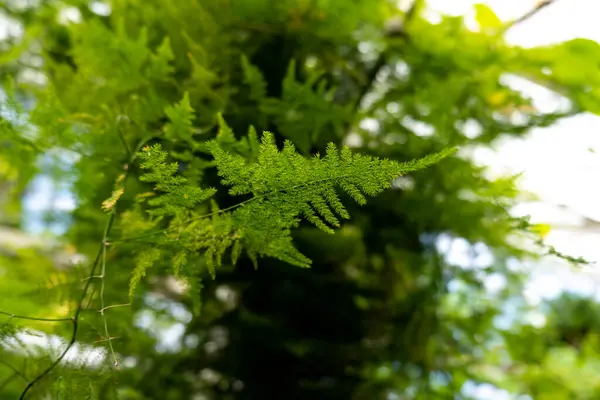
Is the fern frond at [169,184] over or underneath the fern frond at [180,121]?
underneath

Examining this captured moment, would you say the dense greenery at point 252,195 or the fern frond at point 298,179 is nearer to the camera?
the fern frond at point 298,179

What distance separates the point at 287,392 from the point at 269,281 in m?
0.12

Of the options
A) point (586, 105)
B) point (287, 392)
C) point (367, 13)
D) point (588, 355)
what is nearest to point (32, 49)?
point (367, 13)

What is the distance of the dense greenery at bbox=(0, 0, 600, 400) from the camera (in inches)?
14.2

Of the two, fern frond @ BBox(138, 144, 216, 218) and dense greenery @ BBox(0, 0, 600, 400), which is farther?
dense greenery @ BBox(0, 0, 600, 400)

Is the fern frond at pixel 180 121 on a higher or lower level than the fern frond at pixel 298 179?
higher

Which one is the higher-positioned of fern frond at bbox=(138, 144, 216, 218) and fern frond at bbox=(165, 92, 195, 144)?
fern frond at bbox=(165, 92, 195, 144)

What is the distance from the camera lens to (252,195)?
326 mm

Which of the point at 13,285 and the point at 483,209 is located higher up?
the point at 483,209

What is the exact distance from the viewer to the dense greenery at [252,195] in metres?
0.36

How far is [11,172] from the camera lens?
556 mm

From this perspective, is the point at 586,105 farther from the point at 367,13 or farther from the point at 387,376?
the point at 387,376

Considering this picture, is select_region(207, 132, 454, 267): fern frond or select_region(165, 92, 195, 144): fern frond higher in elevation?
select_region(165, 92, 195, 144): fern frond

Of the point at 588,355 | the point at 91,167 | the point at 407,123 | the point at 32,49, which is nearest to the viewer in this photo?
the point at 91,167
